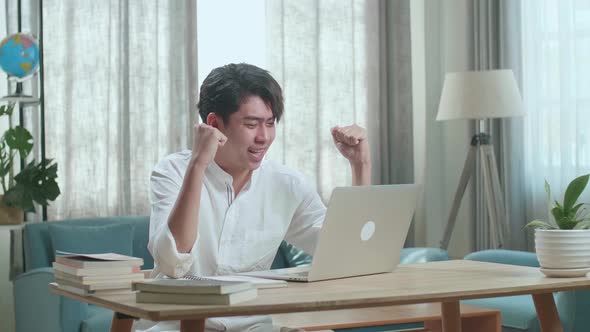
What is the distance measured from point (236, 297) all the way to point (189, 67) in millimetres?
3385

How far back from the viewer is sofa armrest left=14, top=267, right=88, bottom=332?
3.54 metres

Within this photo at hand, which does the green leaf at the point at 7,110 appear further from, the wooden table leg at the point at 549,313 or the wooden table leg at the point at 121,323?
the wooden table leg at the point at 549,313

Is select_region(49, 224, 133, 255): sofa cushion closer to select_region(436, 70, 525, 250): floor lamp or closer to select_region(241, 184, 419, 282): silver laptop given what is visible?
select_region(436, 70, 525, 250): floor lamp

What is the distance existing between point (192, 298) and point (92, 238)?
253 centimetres

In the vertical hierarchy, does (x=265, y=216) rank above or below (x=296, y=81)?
below

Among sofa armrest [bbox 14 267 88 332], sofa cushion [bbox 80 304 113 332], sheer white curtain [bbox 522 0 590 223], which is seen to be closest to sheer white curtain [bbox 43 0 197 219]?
sofa armrest [bbox 14 267 88 332]

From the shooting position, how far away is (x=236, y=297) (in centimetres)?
161

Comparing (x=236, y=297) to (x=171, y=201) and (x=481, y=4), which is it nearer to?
(x=171, y=201)

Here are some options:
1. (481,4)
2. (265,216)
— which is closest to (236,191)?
(265,216)

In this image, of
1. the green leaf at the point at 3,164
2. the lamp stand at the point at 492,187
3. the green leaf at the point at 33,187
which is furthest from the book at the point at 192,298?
the lamp stand at the point at 492,187

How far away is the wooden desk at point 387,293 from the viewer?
158 cm

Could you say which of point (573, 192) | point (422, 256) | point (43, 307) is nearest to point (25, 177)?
point (43, 307)

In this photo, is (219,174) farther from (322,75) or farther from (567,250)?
(322,75)

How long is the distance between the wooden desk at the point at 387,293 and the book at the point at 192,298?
0.06 ft
